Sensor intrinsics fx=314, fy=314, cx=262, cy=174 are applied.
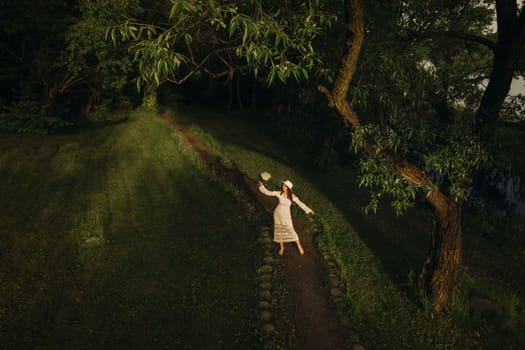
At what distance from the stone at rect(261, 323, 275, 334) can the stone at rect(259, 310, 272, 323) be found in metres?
0.18

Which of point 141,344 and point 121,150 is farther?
point 121,150

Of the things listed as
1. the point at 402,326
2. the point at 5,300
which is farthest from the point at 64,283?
the point at 402,326

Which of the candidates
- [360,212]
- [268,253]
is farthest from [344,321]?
[360,212]

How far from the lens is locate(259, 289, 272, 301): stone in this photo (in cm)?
905

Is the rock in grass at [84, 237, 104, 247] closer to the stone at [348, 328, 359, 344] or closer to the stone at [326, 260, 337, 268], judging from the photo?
the stone at [326, 260, 337, 268]

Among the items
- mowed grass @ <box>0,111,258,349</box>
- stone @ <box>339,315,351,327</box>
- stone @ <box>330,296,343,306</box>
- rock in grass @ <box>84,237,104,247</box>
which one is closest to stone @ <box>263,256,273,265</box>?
mowed grass @ <box>0,111,258,349</box>

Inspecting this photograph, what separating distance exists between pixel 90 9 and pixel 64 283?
18.1 metres

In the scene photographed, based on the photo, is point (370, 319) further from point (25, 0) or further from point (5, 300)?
point (25, 0)

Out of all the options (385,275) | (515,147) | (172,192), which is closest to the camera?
(515,147)

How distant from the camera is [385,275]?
1085 cm

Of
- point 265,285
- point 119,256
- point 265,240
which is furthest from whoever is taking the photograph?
point 265,240

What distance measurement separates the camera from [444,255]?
9047 millimetres

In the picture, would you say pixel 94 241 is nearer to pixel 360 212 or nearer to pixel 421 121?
pixel 421 121

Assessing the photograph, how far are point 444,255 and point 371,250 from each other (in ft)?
11.9
